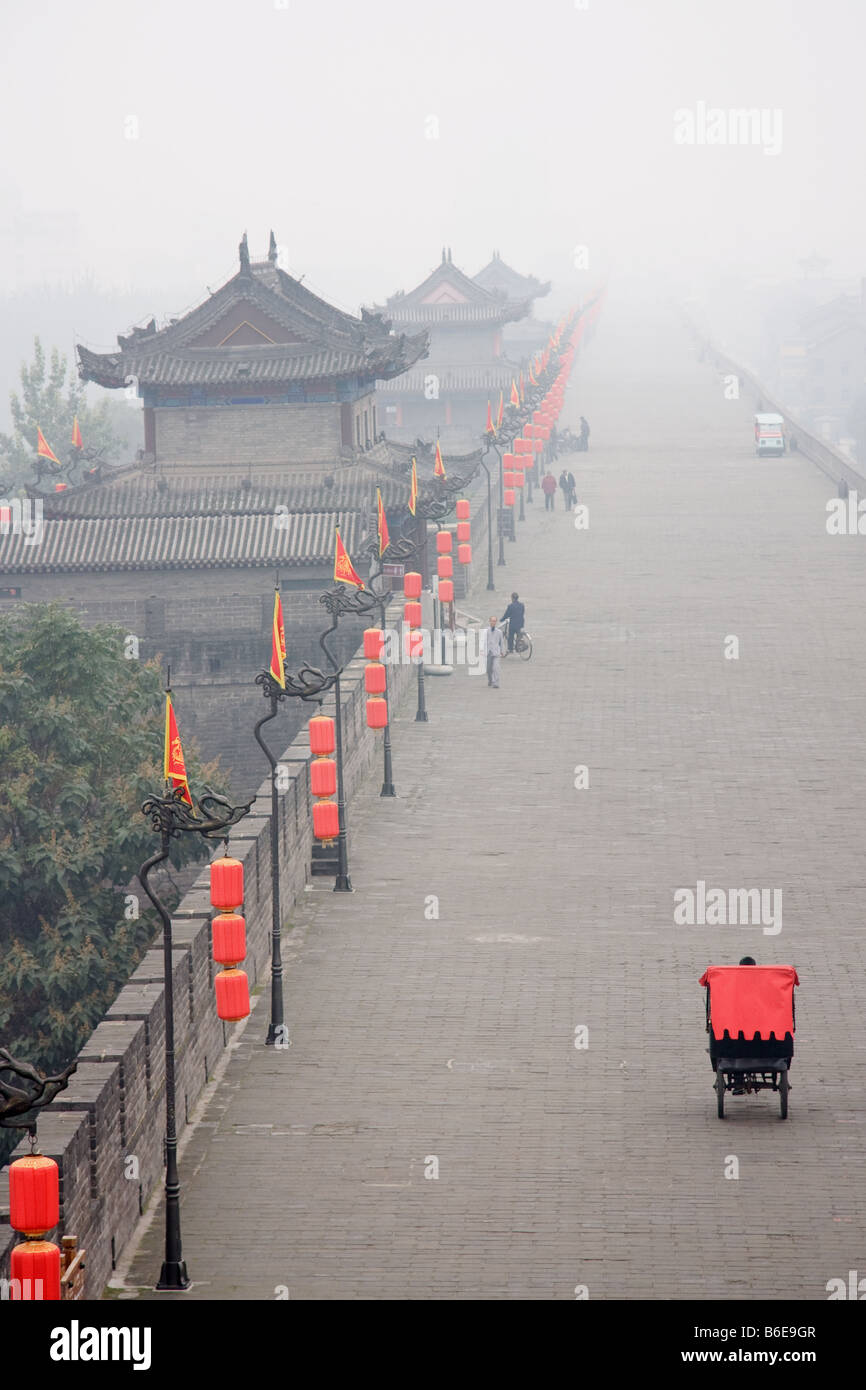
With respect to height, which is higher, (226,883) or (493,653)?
(493,653)

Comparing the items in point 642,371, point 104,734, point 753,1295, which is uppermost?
point 642,371

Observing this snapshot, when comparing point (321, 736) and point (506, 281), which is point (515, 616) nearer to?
point (321, 736)

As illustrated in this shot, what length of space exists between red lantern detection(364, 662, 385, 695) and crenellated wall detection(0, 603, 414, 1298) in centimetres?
475

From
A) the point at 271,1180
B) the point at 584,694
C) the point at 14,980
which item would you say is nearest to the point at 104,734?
the point at 14,980

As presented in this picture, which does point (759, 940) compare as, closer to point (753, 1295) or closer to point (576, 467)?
point (753, 1295)

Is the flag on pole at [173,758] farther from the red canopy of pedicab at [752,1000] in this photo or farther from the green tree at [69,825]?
the green tree at [69,825]

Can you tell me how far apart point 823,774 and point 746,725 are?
3059 mm

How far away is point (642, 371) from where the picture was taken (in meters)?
99.7

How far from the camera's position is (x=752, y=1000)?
1506 centimetres

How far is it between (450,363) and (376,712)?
55.1 metres

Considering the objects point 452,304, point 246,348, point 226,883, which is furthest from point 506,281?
point 226,883

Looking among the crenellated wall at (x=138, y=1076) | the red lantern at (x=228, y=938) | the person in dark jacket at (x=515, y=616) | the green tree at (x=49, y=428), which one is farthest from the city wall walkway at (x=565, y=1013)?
the green tree at (x=49, y=428)

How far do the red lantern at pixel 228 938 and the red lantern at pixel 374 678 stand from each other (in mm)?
10254

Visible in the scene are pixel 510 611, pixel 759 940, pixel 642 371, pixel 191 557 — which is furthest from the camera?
pixel 642 371
